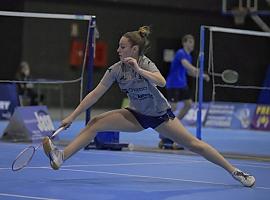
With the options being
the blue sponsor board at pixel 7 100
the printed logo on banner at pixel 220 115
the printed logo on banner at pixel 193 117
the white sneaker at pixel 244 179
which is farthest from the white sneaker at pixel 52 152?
the printed logo on banner at pixel 220 115

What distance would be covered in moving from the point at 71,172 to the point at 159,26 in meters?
21.5

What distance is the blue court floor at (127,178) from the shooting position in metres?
6.57

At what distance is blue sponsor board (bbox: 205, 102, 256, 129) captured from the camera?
20.0m

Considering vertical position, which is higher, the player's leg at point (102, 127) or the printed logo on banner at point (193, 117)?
the player's leg at point (102, 127)

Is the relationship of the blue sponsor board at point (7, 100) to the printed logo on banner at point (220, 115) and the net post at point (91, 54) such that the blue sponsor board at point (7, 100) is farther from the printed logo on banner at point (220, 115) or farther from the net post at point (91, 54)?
the net post at point (91, 54)

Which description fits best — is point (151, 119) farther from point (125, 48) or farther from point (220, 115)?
point (220, 115)

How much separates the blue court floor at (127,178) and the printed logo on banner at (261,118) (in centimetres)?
889

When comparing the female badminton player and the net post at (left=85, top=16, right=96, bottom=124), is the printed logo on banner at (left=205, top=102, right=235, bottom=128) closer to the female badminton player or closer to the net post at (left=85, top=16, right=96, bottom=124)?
the net post at (left=85, top=16, right=96, bottom=124)

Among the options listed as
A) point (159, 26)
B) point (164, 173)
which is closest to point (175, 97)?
point (164, 173)

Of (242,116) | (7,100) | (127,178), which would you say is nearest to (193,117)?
(242,116)

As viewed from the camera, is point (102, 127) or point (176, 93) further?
point (176, 93)

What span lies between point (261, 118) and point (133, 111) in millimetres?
13158

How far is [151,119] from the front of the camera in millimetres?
7121

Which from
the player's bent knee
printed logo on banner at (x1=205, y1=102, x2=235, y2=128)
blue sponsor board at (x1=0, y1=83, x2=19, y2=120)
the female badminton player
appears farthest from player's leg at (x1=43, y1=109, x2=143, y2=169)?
printed logo on banner at (x1=205, y1=102, x2=235, y2=128)
